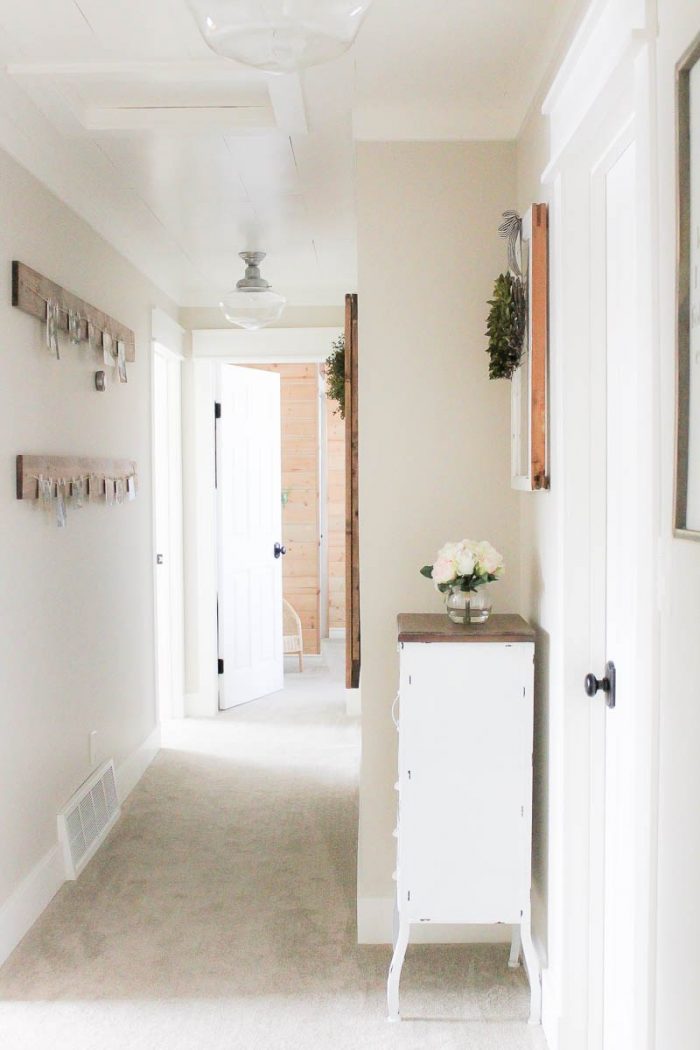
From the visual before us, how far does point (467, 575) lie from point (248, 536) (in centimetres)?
376

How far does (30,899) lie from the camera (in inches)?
118

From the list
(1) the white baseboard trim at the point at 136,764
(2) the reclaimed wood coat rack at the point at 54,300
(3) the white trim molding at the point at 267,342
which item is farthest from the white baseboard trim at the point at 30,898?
(3) the white trim molding at the point at 267,342

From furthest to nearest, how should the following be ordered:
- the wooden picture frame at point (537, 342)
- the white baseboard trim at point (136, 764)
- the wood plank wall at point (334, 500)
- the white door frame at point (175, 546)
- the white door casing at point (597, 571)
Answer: the wood plank wall at point (334, 500) < the white door frame at point (175, 546) < the white baseboard trim at point (136, 764) < the wooden picture frame at point (537, 342) < the white door casing at point (597, 571)

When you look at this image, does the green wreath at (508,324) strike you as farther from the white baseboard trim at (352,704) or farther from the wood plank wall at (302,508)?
the wood plank wall at (302,508)

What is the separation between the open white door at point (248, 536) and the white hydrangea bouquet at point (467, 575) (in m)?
3.39

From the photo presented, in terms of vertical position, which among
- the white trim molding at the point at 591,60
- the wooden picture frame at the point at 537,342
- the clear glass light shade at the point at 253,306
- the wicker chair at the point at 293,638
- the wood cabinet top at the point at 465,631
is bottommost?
the wicker chair at the point at 293,638

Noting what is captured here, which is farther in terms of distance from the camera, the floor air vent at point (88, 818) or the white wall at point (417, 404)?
the floor air vent at point (88, 818)

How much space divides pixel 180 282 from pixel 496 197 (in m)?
3.01

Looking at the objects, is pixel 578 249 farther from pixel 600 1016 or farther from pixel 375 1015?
pixel 375 1015

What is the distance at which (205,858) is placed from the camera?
3.56 meters

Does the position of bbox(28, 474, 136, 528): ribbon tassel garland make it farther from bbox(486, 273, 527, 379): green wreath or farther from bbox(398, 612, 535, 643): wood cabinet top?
bbox(486, 273, 527, 379): green wreath

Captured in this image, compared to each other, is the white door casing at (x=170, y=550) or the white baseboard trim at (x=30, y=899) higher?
the white door casing at (x=170, y=550)

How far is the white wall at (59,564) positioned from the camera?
2850 millimetres

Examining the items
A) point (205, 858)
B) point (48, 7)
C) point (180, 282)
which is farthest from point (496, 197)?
point (180, 282)
